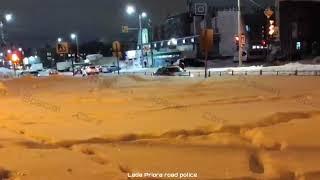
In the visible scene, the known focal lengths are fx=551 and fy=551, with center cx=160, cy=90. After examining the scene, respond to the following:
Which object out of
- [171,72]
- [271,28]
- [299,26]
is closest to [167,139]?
[171,72]

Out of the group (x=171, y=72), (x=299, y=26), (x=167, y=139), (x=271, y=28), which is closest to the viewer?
(x=167, y=139)

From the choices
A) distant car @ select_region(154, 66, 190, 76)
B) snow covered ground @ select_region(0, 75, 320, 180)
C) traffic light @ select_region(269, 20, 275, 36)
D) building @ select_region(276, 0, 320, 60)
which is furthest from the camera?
building @ select_region(276, 0, 320, 60)

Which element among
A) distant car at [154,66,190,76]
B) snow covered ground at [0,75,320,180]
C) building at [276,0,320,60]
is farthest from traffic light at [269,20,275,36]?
snow covered ground at [0,75,320,180]

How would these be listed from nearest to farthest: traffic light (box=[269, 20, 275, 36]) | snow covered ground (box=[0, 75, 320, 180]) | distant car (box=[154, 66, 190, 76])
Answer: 1. snow covered ground (box=[0, 75, 320, 180])
2. distant car (box=[154, 66, 190, 76])
3. traffic light (box=[269, 20, 275, 36])

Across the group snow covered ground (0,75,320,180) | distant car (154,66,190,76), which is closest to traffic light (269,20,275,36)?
distant car (154,66,190,76)

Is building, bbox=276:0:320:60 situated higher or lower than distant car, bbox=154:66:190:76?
higher

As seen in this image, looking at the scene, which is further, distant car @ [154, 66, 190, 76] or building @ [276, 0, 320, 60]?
building @ [276, 0, 320, 60]

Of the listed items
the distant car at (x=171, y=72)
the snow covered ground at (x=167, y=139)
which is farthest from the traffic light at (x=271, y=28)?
the snow covered ground at (x=167, y=139)

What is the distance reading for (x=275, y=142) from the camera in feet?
36.0

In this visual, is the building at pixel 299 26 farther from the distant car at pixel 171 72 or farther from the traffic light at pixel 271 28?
the distant car at pixel 171 72

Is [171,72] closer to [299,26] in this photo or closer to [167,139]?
[167,139]

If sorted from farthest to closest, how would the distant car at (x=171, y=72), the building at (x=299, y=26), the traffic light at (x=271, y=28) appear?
the building at (x=299, y=26), the traffic light at (x=271, y=28), the distant car at (x=171, y=72)

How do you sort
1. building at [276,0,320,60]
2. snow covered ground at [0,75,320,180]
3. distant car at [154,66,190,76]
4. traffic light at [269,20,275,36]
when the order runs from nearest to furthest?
snow covered ground at [0,75,320,180] → distant car at [154,66,190,76] → traffic light at [269,20,275,36] → building at [276,0,320,60]

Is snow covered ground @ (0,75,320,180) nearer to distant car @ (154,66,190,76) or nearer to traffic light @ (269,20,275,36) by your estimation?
distant car @ (154,66,190,76)
